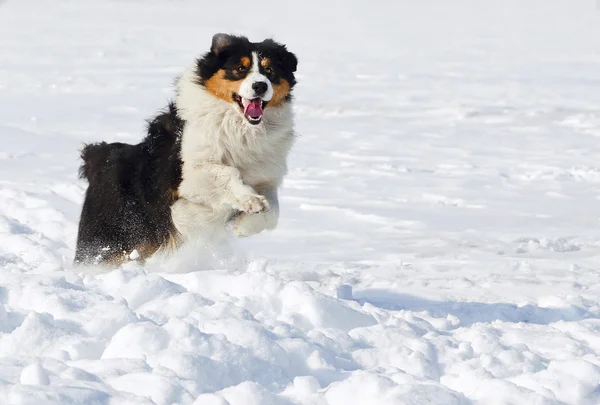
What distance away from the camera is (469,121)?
12.9m

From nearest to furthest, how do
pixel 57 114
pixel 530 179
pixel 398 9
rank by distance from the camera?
1. pixel 530 179
2. pixel 57 114
3. pixel 398 9

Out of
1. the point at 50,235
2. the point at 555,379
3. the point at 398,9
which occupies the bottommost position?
the point at 50,235

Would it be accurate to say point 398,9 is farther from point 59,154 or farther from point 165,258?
point 165,258

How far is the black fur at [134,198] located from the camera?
5.37m

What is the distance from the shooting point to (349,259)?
629 centimetres

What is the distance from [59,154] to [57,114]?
2.89 m

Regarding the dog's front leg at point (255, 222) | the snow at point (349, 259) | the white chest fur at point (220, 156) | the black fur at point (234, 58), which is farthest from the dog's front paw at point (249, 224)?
the black fur at point (234, 58)

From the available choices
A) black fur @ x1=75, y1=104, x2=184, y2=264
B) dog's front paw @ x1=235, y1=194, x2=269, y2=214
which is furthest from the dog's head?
dog's front paw @ x1=235, y1=194, x2=269, y2=214

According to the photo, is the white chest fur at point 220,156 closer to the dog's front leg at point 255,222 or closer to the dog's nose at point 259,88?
the dog's front leg at point 255,222

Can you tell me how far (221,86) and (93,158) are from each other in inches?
37.7

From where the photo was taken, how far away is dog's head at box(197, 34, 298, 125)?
205 inches

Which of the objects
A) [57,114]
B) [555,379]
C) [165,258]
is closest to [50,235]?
[165,258]

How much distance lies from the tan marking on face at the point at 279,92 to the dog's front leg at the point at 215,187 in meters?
0.50

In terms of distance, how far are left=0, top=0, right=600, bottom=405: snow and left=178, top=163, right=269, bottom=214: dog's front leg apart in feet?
1.35
